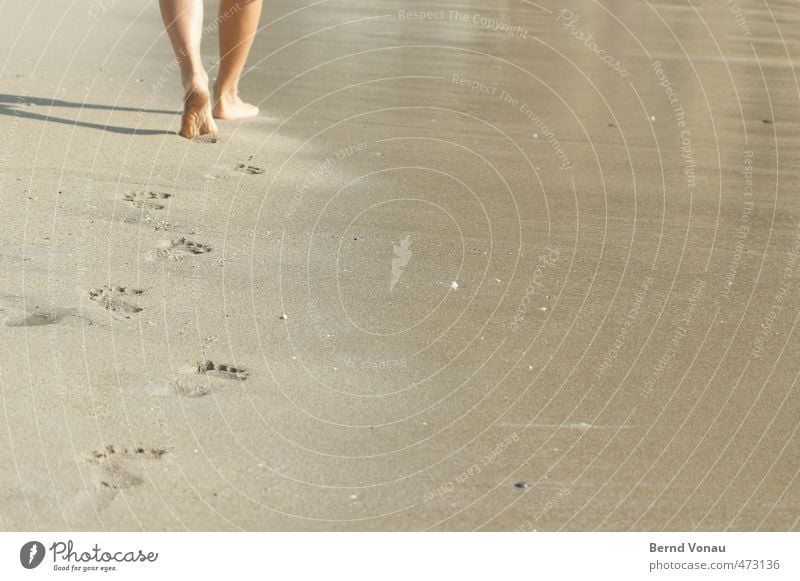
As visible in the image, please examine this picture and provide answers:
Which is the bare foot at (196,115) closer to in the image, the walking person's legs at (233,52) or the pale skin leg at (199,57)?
the pale skin leg at (199,57)

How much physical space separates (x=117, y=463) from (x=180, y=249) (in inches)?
49.6

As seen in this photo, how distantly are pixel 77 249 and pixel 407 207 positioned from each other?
1.18m

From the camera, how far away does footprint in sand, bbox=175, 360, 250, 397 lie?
2.98 meters

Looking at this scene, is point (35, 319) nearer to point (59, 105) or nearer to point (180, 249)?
point (180, 249)

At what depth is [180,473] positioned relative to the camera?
2635 mm

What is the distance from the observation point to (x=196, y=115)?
4.52 meters

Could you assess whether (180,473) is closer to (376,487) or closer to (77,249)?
(376,487)

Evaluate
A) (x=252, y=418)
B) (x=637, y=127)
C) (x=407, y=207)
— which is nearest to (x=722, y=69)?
(x=637, y=127)

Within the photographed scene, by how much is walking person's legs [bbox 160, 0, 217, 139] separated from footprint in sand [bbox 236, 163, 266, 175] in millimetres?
236

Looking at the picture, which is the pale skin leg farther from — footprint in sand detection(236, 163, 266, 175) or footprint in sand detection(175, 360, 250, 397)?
footprint in sand detection(175, 360, 250, 397)

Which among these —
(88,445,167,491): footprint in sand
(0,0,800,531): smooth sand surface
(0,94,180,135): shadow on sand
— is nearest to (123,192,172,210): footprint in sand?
(0,0,800,531): smooth sand surface
